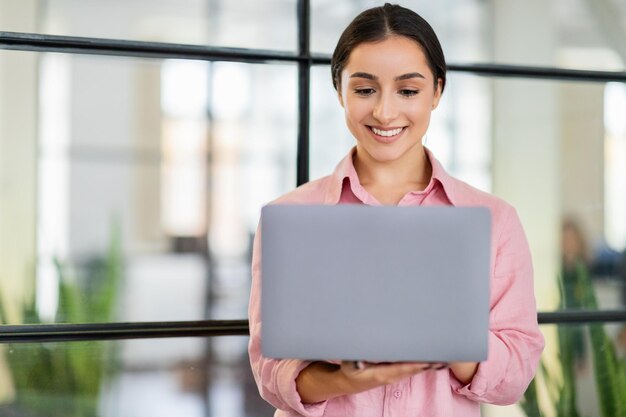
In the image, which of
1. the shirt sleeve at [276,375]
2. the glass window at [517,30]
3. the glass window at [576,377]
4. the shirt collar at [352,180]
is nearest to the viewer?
the shirt sleeve at [276,375]

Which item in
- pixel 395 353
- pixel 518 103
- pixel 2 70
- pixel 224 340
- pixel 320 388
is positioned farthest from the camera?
pixel 518 103

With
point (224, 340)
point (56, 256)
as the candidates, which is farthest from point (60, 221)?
point (224, 340)

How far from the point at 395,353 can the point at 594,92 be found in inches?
59.1

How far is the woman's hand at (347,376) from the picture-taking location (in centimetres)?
100

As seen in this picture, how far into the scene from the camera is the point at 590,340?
6.97 feet

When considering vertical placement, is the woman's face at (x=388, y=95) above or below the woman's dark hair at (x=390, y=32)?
below

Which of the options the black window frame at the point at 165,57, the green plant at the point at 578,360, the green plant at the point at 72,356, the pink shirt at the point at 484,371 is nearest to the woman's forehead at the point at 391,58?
the pink shirt at the point at 484,371

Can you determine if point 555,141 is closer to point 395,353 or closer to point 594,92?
point 594,92

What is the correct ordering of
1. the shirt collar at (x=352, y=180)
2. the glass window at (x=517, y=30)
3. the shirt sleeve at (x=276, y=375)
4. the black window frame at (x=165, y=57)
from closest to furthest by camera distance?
the shirt sleeve at (x=276, y=375), the shirt collar at (x=352, y=180), the black window frame at (x=165, y=57), the glass window at (x=517, y=30)

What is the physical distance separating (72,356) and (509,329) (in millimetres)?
1048

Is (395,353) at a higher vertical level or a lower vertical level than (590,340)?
higher

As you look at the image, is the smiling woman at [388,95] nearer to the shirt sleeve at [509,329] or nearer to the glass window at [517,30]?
the shirt sleeve at [509,329]

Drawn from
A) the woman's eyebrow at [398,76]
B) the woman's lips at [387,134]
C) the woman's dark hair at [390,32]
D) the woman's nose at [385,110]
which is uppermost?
the woman's dark hair at [390,32]

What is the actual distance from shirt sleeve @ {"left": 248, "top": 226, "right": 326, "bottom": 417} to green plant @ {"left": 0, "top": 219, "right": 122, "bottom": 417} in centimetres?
64
